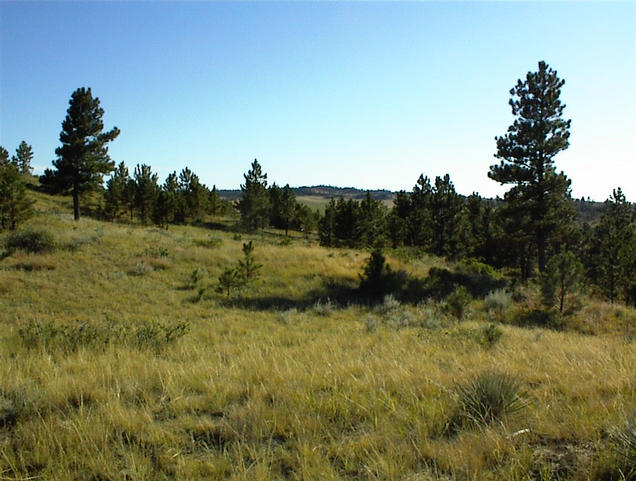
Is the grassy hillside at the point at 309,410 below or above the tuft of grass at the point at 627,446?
below

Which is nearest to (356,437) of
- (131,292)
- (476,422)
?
(476,422)

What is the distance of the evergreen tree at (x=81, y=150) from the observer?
29.6 meters

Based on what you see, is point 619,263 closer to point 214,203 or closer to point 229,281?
point 229,281

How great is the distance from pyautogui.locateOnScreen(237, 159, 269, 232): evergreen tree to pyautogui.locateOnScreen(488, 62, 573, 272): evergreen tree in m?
35.4

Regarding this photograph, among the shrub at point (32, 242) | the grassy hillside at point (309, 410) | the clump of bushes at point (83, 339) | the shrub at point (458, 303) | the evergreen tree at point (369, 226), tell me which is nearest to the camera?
the grassy hillside at point (309, 410)

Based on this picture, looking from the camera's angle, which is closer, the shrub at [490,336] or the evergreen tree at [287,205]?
the shrub at [490,336]

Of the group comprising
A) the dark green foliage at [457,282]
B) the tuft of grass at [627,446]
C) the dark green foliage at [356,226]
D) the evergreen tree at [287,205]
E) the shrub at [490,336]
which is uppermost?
the evergreen tree at [287,205]

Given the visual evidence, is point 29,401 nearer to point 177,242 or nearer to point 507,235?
point 177,242

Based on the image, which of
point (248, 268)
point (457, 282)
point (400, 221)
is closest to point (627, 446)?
point (248, 268)

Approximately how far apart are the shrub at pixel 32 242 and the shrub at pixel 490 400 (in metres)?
19.5

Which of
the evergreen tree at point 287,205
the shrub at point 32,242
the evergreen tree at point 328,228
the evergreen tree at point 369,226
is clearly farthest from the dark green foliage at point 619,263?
the evergreen tree at point 287,205

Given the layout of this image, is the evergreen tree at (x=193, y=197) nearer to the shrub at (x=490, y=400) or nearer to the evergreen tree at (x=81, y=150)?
the evergreen tree at (x=81, y=150)

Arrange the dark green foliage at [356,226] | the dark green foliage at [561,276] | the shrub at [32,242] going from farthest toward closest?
the dark green foliage at [356,226]
the shrub at [32,242]
the dark green foliage at [561,276]

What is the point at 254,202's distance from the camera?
173 ft
